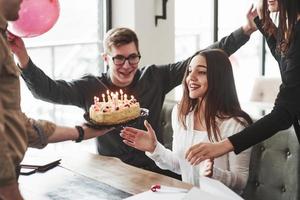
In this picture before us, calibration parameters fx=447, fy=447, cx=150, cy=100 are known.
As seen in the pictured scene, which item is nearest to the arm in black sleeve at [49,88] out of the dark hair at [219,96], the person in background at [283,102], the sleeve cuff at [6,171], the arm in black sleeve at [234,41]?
the dark hair at [219,96]

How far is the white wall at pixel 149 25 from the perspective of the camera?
3.51m

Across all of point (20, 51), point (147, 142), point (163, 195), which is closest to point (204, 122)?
point (147, 142)

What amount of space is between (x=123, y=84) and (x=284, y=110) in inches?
41.8

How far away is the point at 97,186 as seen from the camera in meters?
1.74

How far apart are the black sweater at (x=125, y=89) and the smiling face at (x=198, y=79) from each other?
444 millimetres

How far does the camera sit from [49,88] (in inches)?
93.1

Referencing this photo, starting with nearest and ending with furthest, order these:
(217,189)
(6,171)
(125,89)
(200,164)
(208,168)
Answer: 1. (6,171)
2. (217,189)
3. (208,168)
4. (200,164)
5. (125,89)

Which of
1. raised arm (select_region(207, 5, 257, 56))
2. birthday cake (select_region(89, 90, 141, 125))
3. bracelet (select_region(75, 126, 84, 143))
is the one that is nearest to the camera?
bracelet (select_region(75, 126, 84, 143))

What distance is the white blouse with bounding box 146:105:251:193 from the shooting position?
6.31 ft

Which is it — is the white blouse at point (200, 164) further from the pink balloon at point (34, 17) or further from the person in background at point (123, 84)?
the pink balloon at point (34, 17)

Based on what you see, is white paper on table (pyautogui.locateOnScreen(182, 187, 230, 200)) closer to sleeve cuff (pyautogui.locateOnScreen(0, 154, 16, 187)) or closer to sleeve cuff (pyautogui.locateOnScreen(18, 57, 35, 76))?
sleeve cuff (pyautogui.locateOnScreen(0, 154, 16, 187))

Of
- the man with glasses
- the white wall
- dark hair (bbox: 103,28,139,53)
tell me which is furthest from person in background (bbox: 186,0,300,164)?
the white wall

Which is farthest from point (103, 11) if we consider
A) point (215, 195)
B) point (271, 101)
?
point (215, 195)

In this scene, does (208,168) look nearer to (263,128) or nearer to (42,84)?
(263,128)
